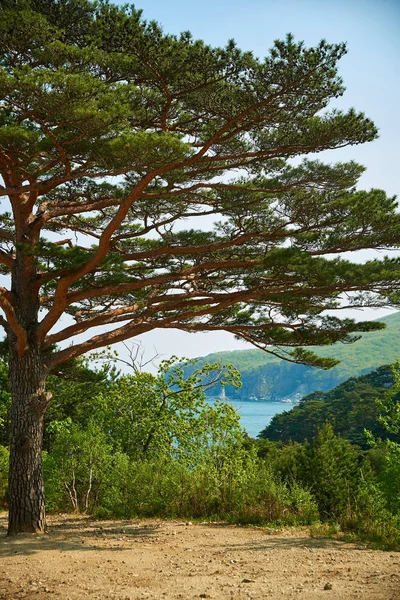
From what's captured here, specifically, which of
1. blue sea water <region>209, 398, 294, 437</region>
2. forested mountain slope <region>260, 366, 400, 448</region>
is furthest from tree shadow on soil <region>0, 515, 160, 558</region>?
blue sea water <region>209, 398, 294, 437</region>

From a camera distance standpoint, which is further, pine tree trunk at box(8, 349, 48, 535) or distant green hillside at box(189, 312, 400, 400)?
distant green hillside at box(189, 312, 400, 400)

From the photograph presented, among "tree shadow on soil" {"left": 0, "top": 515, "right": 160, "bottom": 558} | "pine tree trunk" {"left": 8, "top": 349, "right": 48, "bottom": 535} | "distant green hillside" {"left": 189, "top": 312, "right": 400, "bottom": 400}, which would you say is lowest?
"tree shadow on soil" {"left": 0, "top": 515, "right": 160, "bottom": 558}

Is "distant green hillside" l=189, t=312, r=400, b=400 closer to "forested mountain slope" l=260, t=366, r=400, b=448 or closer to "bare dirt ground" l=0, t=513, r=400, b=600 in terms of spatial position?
"forested mountain slope" l=260, t=366, r=400, b=448

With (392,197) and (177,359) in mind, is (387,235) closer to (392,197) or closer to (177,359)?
(392,197)

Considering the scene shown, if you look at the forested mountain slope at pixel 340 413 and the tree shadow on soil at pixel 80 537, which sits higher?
the forested mountain slope at pixel 340 413

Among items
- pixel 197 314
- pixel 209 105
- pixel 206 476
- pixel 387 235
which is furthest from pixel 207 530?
pixel 209 105

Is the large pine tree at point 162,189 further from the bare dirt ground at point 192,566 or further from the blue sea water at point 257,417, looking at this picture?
the blue sea water at point 257,417

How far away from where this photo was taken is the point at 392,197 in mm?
7449

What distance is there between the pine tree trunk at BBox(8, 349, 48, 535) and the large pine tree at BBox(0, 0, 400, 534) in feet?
0.06

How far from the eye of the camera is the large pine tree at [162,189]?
5.82 metres

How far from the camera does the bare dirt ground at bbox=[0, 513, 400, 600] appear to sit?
462 centimetres

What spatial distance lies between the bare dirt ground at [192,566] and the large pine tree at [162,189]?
124 cm

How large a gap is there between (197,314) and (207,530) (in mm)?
2769

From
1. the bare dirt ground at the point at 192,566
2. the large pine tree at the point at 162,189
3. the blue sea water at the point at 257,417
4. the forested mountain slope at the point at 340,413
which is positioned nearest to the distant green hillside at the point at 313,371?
the blue sea water at the point at 257,417
